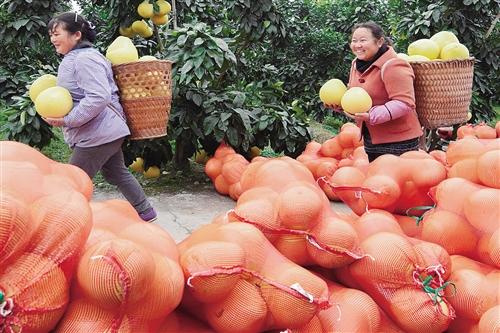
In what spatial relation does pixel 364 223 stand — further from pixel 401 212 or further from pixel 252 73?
pixel 252 73

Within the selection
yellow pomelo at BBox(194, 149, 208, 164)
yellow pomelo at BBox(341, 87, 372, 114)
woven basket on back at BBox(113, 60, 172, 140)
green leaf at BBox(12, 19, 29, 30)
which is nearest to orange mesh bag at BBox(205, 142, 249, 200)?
yellow pomelo at BBox(194, 149, 208, 164)

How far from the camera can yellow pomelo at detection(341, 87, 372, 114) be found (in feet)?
9.75

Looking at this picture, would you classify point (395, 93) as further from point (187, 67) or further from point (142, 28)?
point (142, 28)

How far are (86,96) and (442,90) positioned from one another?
2113mm

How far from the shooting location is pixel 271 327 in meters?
1.55

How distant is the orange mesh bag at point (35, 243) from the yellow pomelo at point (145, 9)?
3.47 metres

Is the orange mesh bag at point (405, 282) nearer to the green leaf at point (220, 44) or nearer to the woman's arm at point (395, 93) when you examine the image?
the woman's arm at point (395, 93)

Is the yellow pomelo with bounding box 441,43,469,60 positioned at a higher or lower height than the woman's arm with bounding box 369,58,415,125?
higher

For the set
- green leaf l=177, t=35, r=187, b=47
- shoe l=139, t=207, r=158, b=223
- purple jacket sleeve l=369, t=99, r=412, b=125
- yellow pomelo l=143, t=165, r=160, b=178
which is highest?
green leaf l=177, t=35, r=187, b=47

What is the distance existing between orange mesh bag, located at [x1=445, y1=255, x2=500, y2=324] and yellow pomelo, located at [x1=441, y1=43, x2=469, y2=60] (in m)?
1.86

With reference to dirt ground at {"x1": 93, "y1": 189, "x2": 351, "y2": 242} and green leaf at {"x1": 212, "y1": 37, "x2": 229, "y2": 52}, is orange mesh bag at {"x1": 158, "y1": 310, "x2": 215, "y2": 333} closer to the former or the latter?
dirt ground at {"x1": 93, "y1": 189, "x2": 351, "y2": 242}

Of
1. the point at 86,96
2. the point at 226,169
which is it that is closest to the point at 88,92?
the point at 86,96

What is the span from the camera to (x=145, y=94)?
3.37 m

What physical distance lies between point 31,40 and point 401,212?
13.3ft
